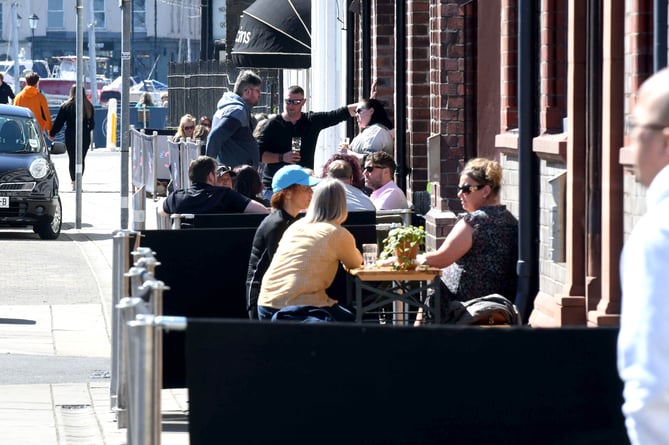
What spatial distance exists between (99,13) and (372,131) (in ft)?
271

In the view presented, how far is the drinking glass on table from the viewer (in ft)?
30.2

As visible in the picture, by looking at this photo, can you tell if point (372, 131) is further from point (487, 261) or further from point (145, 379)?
point (145, 379)

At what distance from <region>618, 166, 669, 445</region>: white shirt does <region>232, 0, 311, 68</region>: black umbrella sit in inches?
824

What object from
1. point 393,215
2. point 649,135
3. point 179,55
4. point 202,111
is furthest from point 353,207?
point 179,55

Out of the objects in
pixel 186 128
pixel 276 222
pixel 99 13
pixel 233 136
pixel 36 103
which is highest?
pixel 99 13

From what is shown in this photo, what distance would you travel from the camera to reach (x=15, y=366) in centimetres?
1038

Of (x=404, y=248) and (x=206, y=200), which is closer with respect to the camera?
(x=404, y=248)

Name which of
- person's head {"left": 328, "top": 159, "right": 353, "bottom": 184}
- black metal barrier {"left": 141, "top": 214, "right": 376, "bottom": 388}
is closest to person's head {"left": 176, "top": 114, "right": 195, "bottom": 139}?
person's head {"left": 328, "top": 159, "right": 353, "bottom": 184}

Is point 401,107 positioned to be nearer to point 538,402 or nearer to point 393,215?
point 393,215

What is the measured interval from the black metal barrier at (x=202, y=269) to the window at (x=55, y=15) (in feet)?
291

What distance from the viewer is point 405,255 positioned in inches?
354

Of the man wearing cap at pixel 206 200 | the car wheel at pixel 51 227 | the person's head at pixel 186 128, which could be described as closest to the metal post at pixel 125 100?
the man wearing cap at pixel 206 200

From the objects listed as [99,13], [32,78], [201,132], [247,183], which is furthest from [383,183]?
[99,13]

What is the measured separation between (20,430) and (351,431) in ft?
14.3
